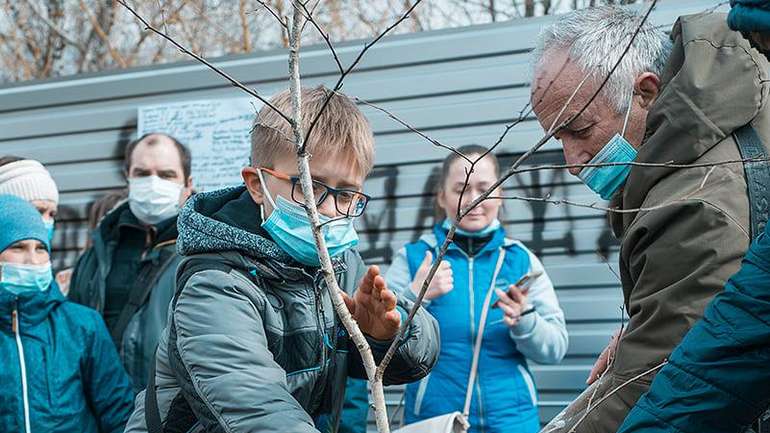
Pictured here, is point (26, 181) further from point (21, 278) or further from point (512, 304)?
point (512, 304)

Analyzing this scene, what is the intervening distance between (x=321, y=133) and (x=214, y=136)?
12.0ft

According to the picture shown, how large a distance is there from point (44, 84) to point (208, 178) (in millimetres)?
1495

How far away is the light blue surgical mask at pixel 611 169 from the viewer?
2553 mm

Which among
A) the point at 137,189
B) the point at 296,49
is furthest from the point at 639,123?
the point at 137,189

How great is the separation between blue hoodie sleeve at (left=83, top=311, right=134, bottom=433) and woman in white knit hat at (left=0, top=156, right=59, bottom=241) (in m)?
0.86

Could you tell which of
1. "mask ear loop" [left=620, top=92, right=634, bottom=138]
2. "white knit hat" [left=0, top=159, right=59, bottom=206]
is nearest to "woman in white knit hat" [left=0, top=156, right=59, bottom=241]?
"white knit hat" [left=0, top=159, right=59, bottom=206]

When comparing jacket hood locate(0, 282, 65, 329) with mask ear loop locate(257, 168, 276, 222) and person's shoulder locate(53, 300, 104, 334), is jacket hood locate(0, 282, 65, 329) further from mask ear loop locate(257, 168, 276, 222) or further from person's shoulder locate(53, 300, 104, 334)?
mask ear loop locate(257, 168, 276, 222)

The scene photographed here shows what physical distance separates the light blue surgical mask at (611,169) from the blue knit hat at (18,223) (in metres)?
2.36

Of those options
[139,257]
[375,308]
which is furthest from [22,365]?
[375,308]

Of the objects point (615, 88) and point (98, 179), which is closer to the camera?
point (615, 88)

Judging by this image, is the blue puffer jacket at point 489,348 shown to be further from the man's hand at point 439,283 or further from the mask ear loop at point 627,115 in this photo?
the mask ear loop at point 627,115

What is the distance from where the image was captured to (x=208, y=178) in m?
5.94

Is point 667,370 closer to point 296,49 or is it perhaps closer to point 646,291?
point 646,291

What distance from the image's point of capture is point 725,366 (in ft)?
5.96
